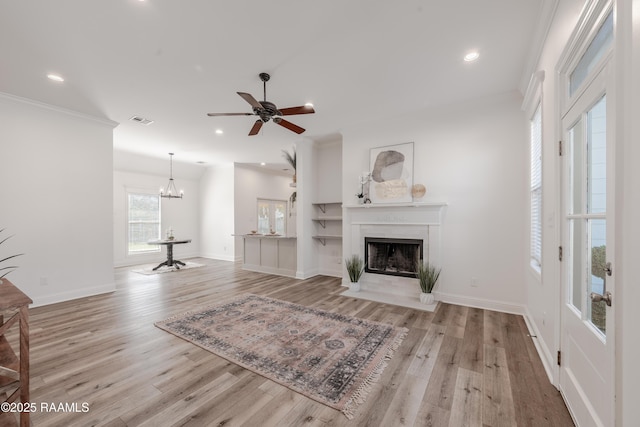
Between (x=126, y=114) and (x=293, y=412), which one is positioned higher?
(x=126, y=114)

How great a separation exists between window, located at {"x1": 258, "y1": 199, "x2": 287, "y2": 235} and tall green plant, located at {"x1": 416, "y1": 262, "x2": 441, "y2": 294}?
561 centimetres

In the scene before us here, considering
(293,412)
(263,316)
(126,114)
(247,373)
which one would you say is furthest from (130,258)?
(293,412)

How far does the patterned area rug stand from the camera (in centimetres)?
199

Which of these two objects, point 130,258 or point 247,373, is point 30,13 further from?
point 130,258

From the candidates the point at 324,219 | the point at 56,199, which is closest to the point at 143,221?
the point at 56,199

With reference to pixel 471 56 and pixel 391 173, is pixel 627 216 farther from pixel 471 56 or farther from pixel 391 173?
pixel 391 173

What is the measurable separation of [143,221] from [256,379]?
7.07m

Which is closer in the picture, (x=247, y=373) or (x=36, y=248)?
(x=247, y=373)

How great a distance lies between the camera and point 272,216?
914 centimetres

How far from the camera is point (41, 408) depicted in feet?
5.71

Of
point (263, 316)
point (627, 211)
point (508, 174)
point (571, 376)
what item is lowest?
point (263, 316)

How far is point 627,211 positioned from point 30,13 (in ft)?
13.1

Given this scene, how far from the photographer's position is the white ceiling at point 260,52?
2.07 metres

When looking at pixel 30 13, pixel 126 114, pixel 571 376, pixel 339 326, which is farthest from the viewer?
pixel 126 114
